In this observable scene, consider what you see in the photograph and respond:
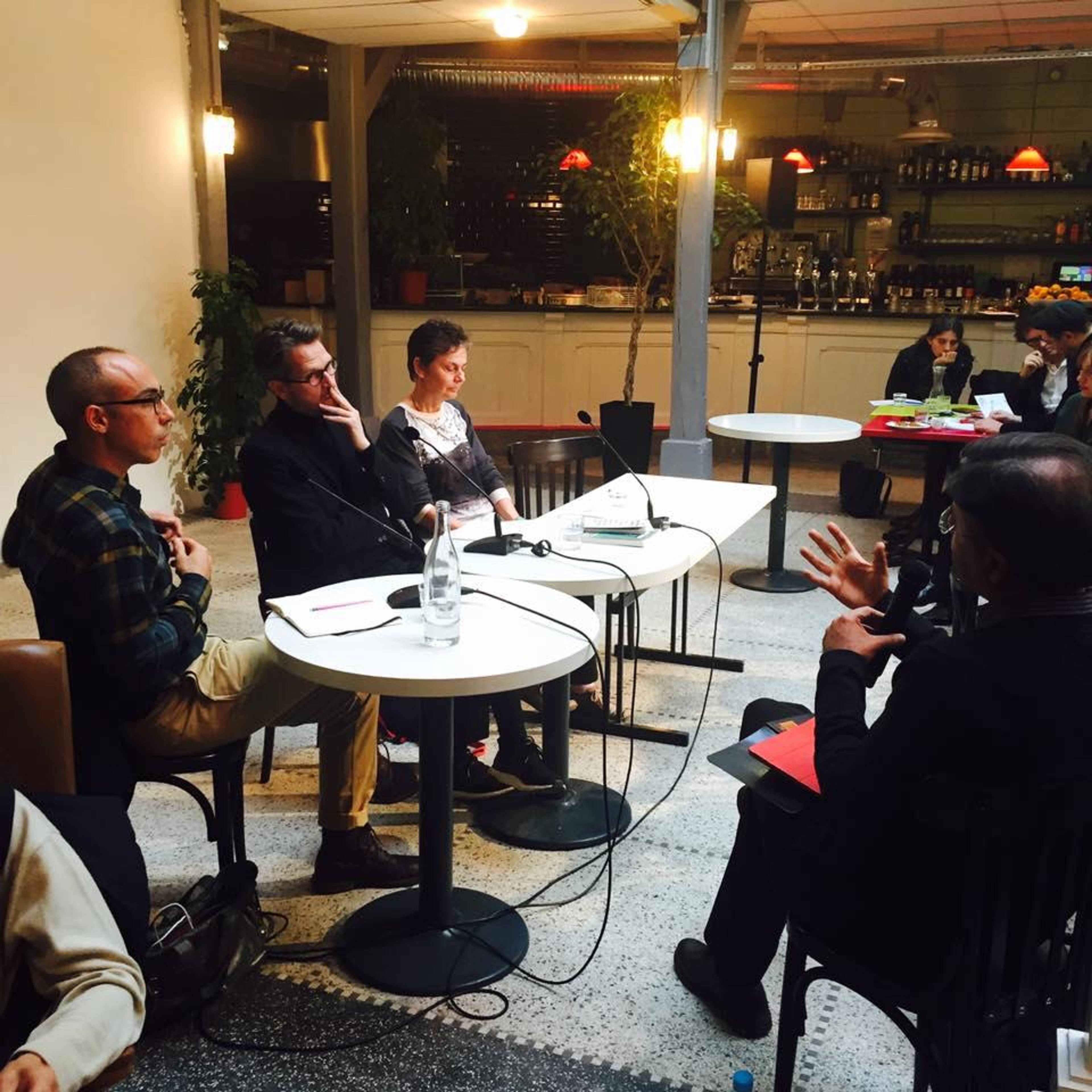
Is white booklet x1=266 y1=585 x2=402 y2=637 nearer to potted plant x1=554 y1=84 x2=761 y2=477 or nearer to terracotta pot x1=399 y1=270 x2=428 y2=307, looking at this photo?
potted plant x1=554 y1=84 x2=761 y2=477

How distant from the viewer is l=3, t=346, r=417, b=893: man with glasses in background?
2109mm

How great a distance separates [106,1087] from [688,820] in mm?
1815

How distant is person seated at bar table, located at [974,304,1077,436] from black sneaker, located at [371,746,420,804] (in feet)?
9.81

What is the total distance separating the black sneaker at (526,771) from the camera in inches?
120

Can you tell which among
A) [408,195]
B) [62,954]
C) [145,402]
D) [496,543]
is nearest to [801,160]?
A: [408,195]

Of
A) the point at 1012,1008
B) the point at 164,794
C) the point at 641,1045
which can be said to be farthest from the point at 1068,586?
the point at 164,794

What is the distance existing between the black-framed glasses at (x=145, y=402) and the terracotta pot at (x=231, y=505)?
4.02m

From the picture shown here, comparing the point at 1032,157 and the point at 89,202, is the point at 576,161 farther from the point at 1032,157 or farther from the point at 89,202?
the point at 89,202

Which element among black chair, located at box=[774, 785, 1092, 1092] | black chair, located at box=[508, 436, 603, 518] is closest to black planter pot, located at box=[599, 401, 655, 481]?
black chair, located at box=[508, 436, 603, 518]

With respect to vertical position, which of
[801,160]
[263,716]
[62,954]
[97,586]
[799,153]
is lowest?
[263,716]

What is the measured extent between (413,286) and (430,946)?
6.62 m

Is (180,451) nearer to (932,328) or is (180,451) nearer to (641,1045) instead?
(932,328)

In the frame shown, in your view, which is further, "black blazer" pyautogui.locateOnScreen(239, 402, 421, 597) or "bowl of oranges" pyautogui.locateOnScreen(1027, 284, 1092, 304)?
"bowl of oranges" pyautogui.locateOnScreen(1027, 284, 1092, 304)

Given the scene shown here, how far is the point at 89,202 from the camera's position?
541 centimetres
